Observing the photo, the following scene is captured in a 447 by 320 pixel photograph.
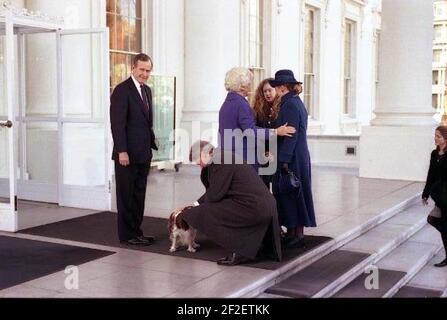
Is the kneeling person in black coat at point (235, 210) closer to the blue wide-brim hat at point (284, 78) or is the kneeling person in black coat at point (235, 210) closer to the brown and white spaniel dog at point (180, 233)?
the brown and white spaniel dog at point (180, 233)

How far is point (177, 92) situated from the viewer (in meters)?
11.9

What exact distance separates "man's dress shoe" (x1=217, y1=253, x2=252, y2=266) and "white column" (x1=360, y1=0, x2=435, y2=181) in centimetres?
649

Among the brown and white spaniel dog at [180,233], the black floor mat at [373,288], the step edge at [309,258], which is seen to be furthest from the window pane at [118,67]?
the black floor mat at [373,288]

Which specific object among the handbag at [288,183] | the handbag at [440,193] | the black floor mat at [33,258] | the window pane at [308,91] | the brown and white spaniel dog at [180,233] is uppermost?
the window pane at [308,91]

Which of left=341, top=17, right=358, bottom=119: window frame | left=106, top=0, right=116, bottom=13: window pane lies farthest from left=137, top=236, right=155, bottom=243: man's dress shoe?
left=341, top=17, right=358, bottom=119: window frame

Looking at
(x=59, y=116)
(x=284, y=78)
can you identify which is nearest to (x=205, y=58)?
(x=59, y=116)

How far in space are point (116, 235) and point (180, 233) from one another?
0.99 meters

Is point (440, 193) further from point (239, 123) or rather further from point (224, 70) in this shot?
point (224, 70)

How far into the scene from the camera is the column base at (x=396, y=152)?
10758mm

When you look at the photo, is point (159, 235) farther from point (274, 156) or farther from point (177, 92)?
→ point (177, 92)

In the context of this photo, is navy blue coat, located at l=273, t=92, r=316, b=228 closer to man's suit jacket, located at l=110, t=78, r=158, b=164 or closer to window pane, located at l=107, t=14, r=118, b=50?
man's suit jacket, located at l=110, t=78, r=158, b=164

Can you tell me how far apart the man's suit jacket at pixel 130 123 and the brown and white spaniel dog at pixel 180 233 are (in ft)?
2.26
